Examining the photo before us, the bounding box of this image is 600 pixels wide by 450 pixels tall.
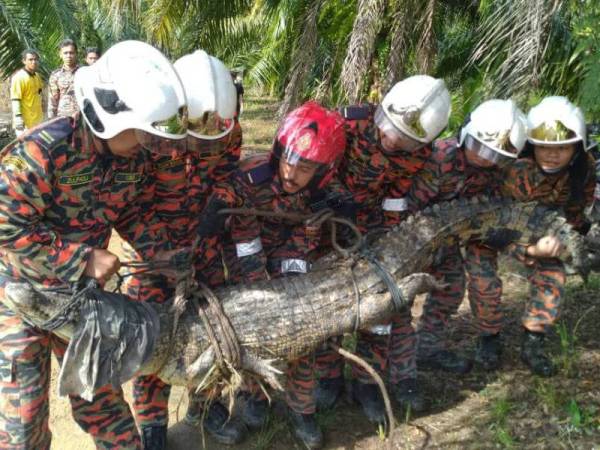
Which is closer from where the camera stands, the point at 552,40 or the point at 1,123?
the point at 552,40

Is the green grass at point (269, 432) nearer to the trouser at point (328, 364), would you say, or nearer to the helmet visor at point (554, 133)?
the trouser at point (328, 364)

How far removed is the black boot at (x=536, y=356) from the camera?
Result: 154 inches

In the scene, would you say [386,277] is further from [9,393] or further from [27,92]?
[27,92]

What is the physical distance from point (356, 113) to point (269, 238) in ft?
3.13

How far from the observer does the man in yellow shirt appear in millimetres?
8531

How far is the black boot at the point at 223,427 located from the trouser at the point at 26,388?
40.2 inches

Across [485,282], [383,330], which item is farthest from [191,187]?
[485,282]

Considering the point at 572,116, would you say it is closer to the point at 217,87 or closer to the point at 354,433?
the point at 217,87

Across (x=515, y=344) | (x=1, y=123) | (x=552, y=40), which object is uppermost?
(x=552, y=40)

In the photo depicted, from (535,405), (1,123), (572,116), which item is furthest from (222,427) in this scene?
(1,123)

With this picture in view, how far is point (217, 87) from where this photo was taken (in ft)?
9.90

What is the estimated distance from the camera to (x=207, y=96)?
2.94 m

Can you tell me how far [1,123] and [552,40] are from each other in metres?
11.9

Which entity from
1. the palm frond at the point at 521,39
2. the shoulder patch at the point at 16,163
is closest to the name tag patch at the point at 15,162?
the shoulder patch at the point at 16,163
